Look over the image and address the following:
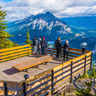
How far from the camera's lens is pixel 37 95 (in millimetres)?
6785

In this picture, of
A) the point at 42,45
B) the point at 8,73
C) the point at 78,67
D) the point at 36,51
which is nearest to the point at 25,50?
the point at 36,51

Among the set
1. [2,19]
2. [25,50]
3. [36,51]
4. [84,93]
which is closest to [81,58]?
[84,93]

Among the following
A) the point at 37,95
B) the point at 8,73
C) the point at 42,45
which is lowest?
the point at 37,95

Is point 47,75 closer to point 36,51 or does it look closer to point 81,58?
point 81,58

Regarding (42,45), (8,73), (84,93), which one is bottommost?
(84,93)

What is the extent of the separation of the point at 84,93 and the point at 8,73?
576cm

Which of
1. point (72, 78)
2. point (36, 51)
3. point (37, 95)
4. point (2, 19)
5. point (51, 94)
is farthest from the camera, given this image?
point (2, 19)

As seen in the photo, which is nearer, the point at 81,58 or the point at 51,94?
the point at 51,94

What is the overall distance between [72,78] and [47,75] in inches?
114

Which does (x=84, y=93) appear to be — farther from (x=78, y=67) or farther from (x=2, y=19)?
(x=2, y=19)

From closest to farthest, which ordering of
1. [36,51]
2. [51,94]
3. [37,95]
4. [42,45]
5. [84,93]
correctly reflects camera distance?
1. [37,95]
2. [51,94]
3. [84,93]
4. [42,45]
5. [36,51]

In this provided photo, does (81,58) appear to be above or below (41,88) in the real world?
above

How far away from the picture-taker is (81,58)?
9.20 metres

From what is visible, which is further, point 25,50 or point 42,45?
point 25,50
